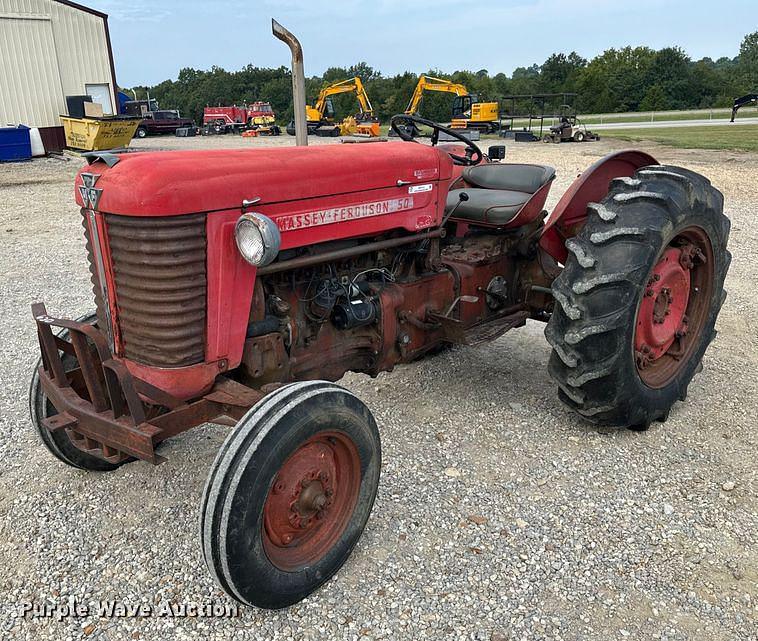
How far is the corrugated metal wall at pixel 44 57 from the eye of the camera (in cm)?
1756

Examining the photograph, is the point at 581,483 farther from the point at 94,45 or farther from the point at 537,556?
the point at 94,45

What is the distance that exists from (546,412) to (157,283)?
2.39 metres

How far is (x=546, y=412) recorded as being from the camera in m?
3.73

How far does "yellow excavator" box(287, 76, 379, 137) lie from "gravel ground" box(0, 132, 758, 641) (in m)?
22.2

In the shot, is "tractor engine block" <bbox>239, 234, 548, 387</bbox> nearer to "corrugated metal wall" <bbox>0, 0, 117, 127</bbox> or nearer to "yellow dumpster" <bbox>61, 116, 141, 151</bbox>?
"yellow dumpster" <bbox>61, 116, 141, 151</bbox>

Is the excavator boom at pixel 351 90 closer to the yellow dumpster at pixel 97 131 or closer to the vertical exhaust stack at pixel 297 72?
the yellow dumpster at pixel 97 131

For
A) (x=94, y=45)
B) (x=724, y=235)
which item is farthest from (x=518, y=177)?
(x=94, y=45)

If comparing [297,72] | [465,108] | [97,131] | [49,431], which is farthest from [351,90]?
[49,431]

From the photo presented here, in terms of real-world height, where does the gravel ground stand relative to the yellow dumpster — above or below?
below

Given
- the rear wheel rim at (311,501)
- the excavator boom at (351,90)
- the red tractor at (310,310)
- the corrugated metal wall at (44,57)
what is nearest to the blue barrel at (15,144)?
the corrugated metal wall at (44,57)

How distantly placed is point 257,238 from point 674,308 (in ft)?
8.37

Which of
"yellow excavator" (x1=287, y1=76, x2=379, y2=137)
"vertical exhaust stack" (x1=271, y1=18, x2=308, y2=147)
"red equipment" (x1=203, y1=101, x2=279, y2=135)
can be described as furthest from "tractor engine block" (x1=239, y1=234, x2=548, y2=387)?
"red equipment" (x1=203, y1=101, x2=279, y2=135)

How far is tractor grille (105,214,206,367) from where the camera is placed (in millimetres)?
2215

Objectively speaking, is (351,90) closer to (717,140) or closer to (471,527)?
(717,140)
